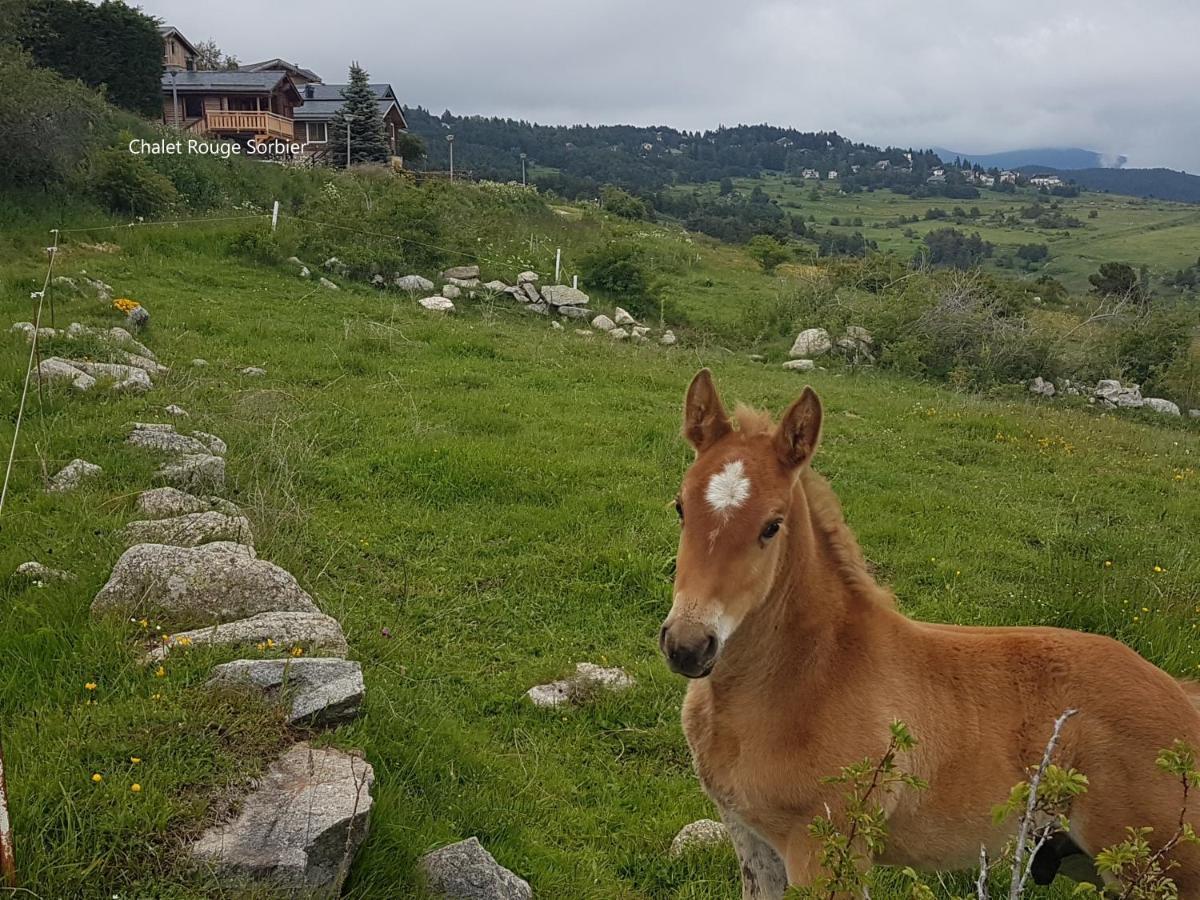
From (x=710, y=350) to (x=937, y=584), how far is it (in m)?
11.7

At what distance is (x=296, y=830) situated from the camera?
2.97 metres

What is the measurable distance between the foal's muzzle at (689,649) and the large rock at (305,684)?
174 centimetres

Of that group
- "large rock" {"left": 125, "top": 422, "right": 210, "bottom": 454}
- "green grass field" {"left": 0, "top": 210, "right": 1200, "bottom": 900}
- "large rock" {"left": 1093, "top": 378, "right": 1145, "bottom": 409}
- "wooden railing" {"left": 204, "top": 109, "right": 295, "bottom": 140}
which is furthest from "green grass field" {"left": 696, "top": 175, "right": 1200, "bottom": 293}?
"large rock" {"left": 125, "top": 422, "right": 210, "bottom": 454}

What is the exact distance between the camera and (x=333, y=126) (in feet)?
119

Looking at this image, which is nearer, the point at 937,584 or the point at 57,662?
the point at 57,662

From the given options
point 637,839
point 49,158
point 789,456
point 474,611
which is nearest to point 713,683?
point 789,456

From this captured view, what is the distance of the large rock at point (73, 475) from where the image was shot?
240 inches

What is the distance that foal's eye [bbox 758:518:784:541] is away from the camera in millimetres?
3049

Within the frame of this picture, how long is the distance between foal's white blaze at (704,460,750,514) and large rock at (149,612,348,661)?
2328 millimetres

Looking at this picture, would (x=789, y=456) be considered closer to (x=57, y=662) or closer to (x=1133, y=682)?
(x=1133, y=682)

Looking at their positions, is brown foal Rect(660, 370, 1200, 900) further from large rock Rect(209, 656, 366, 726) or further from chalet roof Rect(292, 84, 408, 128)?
chalet roof Rect(292, 84, 408, 128)

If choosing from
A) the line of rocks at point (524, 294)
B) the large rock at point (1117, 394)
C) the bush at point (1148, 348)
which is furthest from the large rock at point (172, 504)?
the bush at point (1148, 348)

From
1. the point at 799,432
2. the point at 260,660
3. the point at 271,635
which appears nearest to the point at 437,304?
the point at 271,635

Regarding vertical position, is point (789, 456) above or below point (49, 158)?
below
